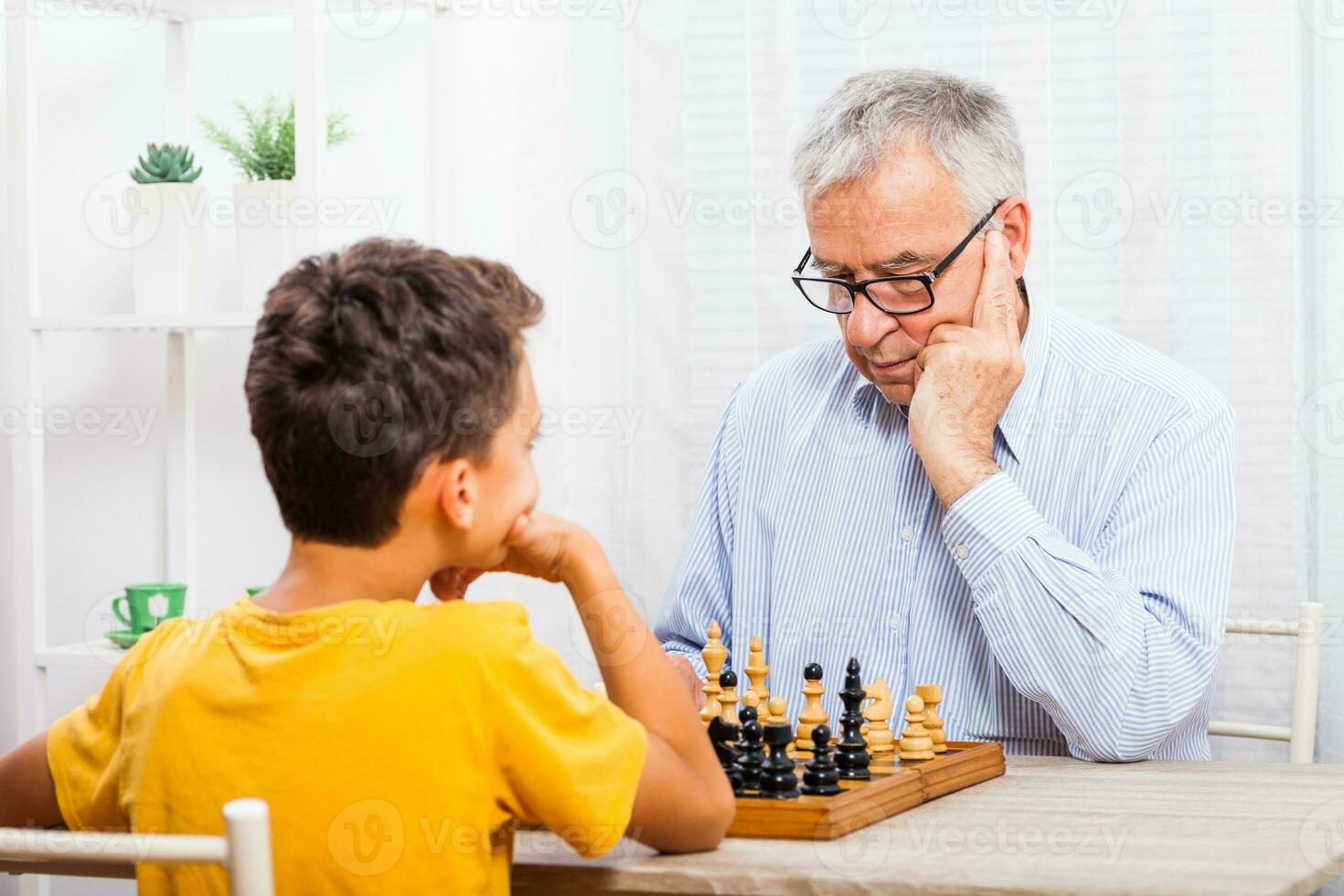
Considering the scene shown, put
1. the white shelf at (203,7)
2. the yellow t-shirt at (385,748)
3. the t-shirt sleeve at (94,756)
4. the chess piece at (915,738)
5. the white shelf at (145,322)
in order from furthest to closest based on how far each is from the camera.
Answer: the white shelf at (203,7) < the white shelf at (145,322) < the chess piece at (915,738) < the t-shirt sleeve at (94,756) < the yellow t-shirt at (385,748)

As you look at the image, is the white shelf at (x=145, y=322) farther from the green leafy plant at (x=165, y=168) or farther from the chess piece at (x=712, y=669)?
the chess piece at (x=712, y=669)

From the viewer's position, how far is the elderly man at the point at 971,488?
5.04 feet

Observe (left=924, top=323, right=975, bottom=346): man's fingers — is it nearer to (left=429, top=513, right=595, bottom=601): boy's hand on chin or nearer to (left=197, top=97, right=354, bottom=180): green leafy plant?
(left=429, top=513, right=595, bottom=601): boy's hand on chin

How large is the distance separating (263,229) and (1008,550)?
1.45m

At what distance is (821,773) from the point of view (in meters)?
1.19

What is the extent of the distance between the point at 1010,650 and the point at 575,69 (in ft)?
4.87

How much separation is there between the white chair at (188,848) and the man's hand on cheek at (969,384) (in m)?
0.98

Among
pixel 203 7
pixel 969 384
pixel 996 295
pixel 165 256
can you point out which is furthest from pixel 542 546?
Result: pixel 203 7

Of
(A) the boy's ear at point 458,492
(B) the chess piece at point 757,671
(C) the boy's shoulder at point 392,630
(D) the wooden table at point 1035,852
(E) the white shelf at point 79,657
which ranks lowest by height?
(E) the white shelf at point 79,657

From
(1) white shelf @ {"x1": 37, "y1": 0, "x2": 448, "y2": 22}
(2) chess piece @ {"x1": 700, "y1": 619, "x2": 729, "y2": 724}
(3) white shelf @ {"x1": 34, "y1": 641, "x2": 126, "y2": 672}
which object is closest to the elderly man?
(2) chess piece @ {"x1": 700, "y1": 619, "x2": 729, "y2": 724}

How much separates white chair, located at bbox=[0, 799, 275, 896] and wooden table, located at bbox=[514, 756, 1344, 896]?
1.00ft

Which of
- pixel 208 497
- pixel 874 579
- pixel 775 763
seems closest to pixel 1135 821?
pixel 775 763

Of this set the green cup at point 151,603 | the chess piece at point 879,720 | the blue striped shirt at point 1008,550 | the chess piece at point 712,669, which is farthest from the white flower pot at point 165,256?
the chess piece at point 879,720

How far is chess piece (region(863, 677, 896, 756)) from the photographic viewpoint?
139cm
